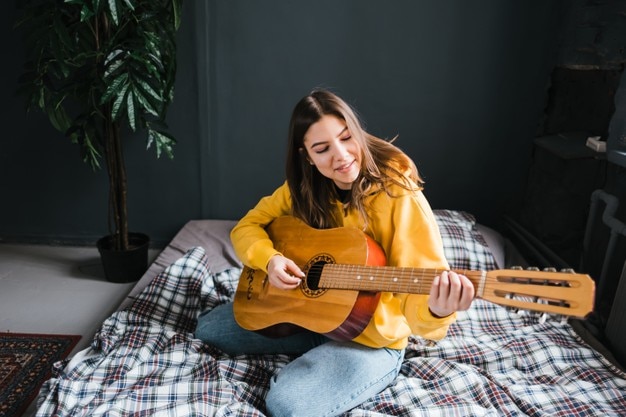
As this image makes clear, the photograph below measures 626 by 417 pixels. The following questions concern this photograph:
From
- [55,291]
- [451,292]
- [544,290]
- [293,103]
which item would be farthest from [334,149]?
[55,291]

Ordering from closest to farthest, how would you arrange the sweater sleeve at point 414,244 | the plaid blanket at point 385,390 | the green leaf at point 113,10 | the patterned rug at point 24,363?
the sweater sleeve at point 414,244, the plaid blanket at point 385,390, the patterned rug at point 24,363, the green leaf at point 113,10

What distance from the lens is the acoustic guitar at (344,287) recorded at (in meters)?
0.86

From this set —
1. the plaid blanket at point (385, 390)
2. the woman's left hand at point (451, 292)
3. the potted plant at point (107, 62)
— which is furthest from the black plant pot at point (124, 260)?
the woman's left hand at point (451, 292)

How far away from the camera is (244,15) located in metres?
2.32

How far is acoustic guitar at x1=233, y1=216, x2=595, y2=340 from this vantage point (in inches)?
33.9

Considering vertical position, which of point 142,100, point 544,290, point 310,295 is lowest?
point 310,295

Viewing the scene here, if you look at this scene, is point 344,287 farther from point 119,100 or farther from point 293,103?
point 293,103

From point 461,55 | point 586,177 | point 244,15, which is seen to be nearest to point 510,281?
point 586,177

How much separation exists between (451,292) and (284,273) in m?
0.45

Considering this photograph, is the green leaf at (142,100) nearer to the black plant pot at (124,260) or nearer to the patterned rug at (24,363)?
the black plant pot at (124,260)

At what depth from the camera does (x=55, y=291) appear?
7.14 ft

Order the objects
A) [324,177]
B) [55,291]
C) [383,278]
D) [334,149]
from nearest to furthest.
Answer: [383,278] < [334,149] < [324,177] < [55,291]

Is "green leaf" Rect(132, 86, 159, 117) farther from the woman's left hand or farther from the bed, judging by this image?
the woman's left hand

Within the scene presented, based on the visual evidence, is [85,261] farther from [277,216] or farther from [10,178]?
[277,216]
